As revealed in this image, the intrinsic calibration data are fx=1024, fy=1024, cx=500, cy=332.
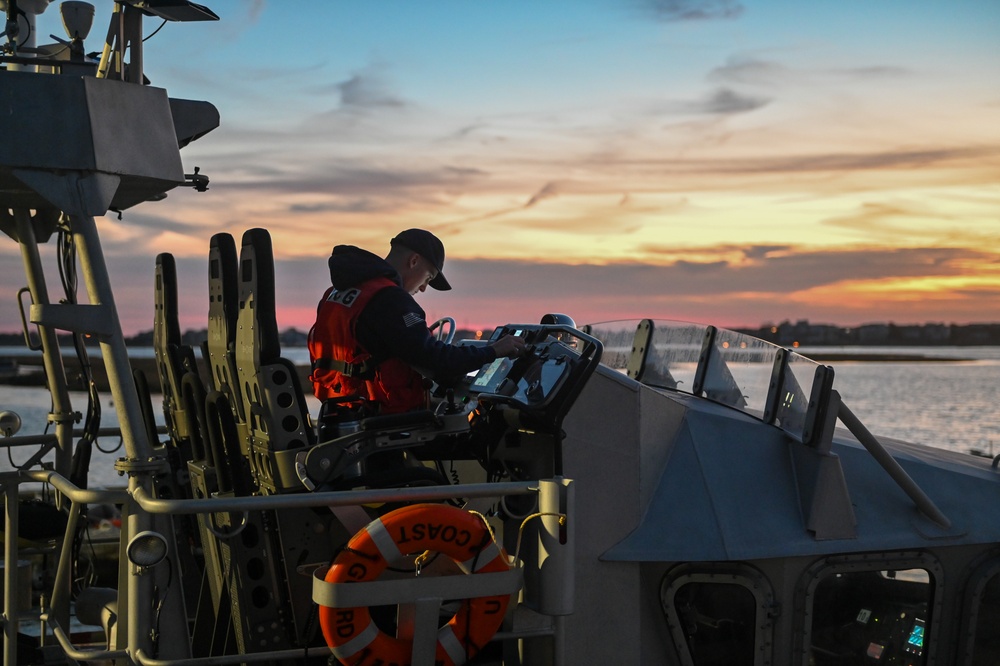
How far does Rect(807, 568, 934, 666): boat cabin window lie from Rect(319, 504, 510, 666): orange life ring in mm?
1900

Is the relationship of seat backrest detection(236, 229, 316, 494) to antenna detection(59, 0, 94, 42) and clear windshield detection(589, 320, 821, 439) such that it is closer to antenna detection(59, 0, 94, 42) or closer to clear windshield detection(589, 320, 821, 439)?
antenna detection(59, 0, 94, 42)

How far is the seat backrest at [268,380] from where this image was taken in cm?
434

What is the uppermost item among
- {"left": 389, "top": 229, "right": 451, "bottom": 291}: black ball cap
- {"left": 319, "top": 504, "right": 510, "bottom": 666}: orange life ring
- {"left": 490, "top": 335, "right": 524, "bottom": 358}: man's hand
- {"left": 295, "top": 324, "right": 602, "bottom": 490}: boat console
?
{"left": 389, "top": 229, "right": 451, "bottom": 291}: black ball cap

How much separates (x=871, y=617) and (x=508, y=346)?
7.95ft

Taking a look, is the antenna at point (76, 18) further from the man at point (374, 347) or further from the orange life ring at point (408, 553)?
the orange life ring at point (408, 553)

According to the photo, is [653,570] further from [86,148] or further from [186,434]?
[86,148]

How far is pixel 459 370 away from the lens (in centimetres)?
454

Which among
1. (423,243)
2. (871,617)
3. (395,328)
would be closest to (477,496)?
(395,328)

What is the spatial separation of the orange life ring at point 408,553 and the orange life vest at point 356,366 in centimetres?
83

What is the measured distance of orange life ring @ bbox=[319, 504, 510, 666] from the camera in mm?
3928

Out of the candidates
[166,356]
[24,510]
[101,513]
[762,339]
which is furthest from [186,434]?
[101,513]

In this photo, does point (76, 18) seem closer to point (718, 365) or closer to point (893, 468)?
point (718, 365)

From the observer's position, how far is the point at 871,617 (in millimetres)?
5277

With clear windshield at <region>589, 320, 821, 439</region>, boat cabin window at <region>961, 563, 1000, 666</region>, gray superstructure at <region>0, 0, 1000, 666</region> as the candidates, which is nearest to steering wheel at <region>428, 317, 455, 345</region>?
gray superstructure at <region>0, 0, 1000, 666</region>
